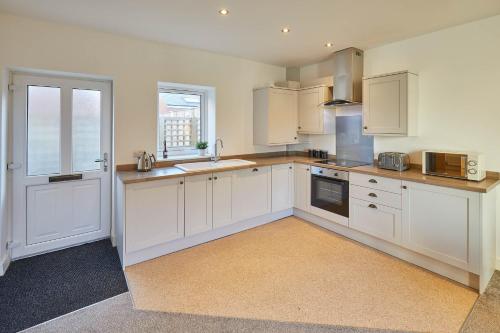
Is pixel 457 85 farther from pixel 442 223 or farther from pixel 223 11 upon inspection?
pixel 223 11

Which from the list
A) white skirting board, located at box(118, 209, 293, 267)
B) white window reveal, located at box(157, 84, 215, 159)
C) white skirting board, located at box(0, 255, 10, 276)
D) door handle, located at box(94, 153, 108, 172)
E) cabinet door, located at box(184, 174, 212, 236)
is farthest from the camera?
white window reveal, located at box(157, 84, 215, 159)

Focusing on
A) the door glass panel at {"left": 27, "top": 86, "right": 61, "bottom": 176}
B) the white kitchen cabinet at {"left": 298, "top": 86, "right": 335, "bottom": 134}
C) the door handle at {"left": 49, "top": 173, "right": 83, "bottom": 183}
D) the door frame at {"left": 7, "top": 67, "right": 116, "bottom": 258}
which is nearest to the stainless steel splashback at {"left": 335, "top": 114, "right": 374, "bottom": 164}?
the white kitchen cabinet at {"left": 298, "top": 86, "right": 335, "bottom": 134}

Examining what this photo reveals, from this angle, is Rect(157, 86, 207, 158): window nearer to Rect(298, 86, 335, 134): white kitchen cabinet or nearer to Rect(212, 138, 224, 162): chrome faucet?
Rect(212, 138, 224, 162): chrome faucet

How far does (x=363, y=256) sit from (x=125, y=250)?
248cm

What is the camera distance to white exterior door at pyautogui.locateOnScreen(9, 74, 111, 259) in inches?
111

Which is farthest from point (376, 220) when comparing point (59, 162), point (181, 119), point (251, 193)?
point (59, 162)

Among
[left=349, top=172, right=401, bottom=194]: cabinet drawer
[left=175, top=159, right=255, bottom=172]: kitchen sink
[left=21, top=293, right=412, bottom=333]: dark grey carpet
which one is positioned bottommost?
[left=21, top=293, right=412, bottom=333]: dark grey carpet

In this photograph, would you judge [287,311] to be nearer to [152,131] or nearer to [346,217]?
[346,217]

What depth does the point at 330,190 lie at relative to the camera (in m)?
3.56

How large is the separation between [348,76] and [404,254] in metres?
2.25

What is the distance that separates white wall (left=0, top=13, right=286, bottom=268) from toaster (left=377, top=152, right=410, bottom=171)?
1911 millimetres

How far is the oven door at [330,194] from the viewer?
133 inches

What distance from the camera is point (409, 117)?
3.05 m

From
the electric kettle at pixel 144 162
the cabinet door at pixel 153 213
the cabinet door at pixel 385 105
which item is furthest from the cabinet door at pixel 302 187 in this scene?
the electric kettle at pixel 144 162
